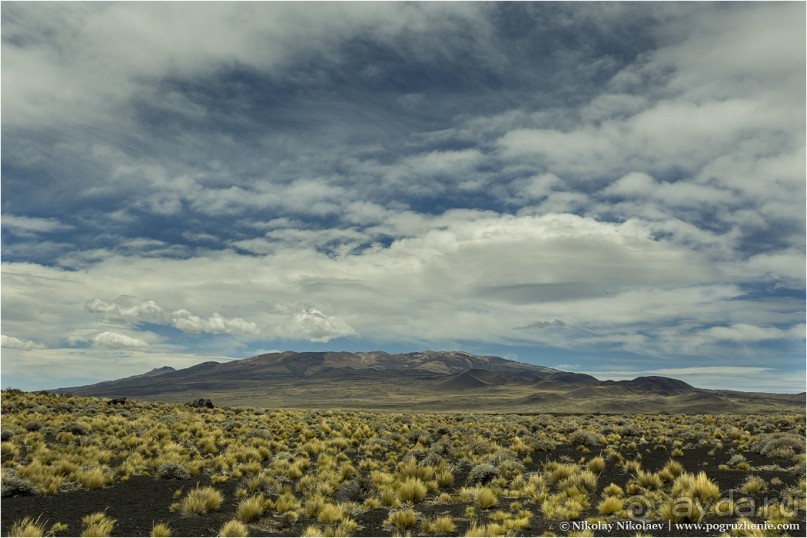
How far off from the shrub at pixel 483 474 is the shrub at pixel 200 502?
9002mm

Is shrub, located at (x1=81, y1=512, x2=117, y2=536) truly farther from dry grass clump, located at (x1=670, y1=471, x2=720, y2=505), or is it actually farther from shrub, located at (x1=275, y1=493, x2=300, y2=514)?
dry grass clump, located at (x1=670, y1=471, x2=720, y2=505)

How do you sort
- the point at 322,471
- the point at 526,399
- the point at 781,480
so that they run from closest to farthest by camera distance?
the point at 781,480, the point at 322,471, the point at 526,399

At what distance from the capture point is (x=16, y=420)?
2430 cm

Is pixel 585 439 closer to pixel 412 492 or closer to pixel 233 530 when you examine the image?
pixel 412 492

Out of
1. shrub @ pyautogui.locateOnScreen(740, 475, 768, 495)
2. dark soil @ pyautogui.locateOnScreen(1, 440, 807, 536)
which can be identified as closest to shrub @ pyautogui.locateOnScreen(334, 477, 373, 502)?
dark soil @ pyautogui.locateOnScreen(1, 440, 807, 536)

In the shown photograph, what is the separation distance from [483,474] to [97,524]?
1243 centimetres

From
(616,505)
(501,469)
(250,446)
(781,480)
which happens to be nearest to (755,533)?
(616,505)

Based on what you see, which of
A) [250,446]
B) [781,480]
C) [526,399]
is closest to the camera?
[781,480]

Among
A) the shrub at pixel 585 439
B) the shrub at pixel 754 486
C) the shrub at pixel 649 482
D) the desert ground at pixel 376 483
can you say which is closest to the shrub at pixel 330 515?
the desert ground at pixel 376 483

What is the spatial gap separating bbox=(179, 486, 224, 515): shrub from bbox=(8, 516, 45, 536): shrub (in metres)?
3.29

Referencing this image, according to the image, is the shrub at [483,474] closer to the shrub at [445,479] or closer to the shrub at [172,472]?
the shrub at [445,479]

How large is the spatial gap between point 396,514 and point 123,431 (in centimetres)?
1870

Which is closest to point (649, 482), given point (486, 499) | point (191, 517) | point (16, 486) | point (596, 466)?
point (596, 466)

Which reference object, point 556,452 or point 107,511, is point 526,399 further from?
point 107,511
